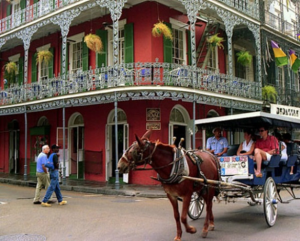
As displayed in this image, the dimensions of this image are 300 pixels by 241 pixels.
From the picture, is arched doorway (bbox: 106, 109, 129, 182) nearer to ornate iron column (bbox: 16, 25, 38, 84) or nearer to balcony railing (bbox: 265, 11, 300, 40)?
ornate iron column (bbox: 16, 25, 38, 84)

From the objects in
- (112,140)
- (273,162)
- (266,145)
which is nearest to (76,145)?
(112,140)

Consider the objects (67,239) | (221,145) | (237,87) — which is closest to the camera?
(67,239)

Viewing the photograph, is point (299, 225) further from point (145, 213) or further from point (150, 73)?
point (150, 73)

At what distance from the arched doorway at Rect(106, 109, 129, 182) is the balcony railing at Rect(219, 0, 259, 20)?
752 cm

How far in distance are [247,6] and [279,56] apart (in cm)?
307

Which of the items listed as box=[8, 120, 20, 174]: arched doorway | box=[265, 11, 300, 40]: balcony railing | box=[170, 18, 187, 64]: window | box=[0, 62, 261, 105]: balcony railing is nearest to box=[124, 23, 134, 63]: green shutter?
box=[0, 62, 261, 105]: balcony railing

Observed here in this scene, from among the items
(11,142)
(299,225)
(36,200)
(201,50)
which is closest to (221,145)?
(299,225)

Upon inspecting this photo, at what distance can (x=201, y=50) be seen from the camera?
57.7ft

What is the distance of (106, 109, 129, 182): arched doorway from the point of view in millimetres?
16531

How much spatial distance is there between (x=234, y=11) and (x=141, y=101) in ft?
20.2

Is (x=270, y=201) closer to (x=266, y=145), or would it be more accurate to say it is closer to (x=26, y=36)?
(x=266, y=145)

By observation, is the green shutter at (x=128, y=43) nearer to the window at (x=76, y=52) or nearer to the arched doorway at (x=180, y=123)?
the arched doorway at (x=180, y=123)

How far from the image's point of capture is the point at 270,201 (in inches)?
289

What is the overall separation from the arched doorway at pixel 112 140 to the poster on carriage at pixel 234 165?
8850mm
